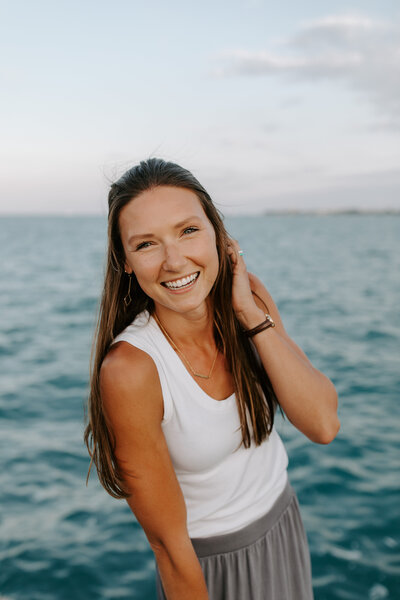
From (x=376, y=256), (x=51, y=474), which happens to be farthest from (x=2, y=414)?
(x=376, y=256)

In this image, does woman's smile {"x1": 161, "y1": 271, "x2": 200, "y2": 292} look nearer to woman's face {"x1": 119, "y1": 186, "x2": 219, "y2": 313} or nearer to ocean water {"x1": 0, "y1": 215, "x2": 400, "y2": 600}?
woman's face {"x1": 119, "y1": 186, "x2": 219, "y2": 313}

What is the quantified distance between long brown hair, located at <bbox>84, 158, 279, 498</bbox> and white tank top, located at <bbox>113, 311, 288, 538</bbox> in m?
0.07

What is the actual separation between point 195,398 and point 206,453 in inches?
8.1

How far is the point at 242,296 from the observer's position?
224cm

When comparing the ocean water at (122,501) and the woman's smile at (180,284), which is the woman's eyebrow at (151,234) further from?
the ocean water at (122,501)

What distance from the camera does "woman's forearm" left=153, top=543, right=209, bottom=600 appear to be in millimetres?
1853

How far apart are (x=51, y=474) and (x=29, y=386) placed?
13.0ft

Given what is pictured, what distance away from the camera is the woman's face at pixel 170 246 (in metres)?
1.95

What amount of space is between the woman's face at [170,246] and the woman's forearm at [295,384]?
0.96ft

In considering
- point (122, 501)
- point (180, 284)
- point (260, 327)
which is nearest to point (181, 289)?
point (180, 284)

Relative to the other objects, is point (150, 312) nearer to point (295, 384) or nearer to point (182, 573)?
point (295, 384)

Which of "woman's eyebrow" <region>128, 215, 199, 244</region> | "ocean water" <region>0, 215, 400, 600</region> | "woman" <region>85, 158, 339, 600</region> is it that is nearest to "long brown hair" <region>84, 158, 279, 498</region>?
"woman" <region>85, 158, 339, 600</region>

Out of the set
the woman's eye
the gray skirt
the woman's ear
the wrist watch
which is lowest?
the gray skirt

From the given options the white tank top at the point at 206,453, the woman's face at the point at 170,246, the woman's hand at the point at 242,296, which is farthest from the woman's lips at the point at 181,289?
the woman's hand at the point at 242,296
